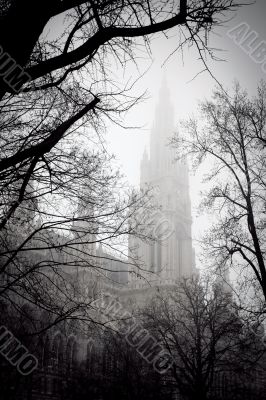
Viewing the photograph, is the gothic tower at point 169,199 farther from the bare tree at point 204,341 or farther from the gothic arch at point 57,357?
the bare tree at point 204,341

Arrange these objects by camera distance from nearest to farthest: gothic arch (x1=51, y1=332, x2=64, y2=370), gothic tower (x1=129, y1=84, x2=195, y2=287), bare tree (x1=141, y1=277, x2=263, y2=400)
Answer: bare tree (x1=141, y1=277, x2=263, y2=400) < gothic arch (x1=51, y1=332, x2=64, y2=370) < gothic tower (x1=129, y1=84, x2=195, y2=287)

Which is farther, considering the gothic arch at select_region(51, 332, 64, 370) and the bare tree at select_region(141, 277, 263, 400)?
the gothic arch at select_region(51, 332, 64, 370)

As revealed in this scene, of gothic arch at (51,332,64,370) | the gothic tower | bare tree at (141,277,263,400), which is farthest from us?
the gothic tower

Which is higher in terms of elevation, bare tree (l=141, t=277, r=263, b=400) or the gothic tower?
the gothic tower

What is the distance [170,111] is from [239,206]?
194ft

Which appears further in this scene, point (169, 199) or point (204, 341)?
point (169, 199)

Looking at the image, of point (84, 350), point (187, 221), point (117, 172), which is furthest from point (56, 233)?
point (187, 221)

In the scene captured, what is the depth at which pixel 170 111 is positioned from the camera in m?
67.5

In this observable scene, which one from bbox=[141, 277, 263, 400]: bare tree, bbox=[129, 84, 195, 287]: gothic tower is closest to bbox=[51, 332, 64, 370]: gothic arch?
bbox=[141, 277, 263, 400]: bare tree

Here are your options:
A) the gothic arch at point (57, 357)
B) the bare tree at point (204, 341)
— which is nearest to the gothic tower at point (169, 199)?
the gothic arch at point (57, 357)

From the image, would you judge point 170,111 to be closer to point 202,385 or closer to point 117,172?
point 202,385

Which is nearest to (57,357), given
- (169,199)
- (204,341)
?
(204,341)

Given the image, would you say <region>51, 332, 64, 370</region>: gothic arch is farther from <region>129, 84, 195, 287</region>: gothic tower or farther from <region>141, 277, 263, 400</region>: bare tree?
<region>129, 84, 195, 287</region>: gothic tower

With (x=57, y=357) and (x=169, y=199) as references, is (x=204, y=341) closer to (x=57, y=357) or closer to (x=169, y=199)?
(x=57, y=357)
